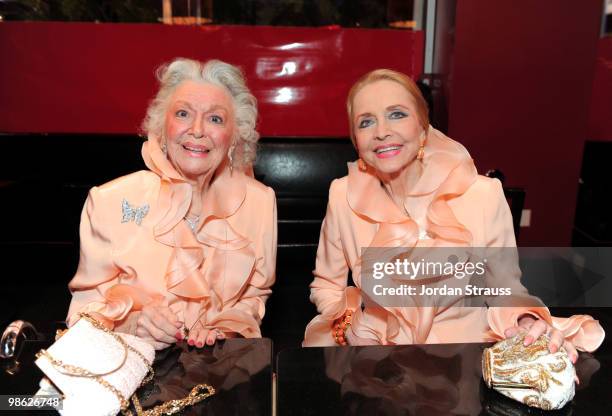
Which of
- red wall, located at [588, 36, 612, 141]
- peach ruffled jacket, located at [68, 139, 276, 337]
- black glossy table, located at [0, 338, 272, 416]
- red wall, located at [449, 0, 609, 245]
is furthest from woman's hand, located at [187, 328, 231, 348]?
red wall, located at [588, 36, 612, 141]

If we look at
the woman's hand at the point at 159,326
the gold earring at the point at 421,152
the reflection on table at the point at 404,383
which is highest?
the gold earring at the point at 421,152

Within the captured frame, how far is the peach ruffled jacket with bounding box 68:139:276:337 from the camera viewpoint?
1.88 metres

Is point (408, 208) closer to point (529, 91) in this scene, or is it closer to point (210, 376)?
point (210, 376)

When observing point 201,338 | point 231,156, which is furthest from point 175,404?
point 231,156

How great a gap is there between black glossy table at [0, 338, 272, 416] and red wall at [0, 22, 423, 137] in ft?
11.9

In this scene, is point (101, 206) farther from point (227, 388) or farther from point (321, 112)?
point (321, 112)

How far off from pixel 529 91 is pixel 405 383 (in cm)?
380

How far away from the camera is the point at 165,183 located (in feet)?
6.36

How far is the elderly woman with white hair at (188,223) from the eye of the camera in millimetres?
1883

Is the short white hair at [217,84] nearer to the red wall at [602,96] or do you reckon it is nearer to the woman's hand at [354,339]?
the woman's hand at [354,339]

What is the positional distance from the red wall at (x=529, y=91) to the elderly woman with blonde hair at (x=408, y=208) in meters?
2.74

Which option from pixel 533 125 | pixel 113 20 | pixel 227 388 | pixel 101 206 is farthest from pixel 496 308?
pixel 113 20

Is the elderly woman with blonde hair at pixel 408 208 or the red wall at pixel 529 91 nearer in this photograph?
the elderly woman with blonde hair at pixel 408 208

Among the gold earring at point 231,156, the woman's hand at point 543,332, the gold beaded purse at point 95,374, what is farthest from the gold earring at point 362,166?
the gold beaded purse at point 95,374
